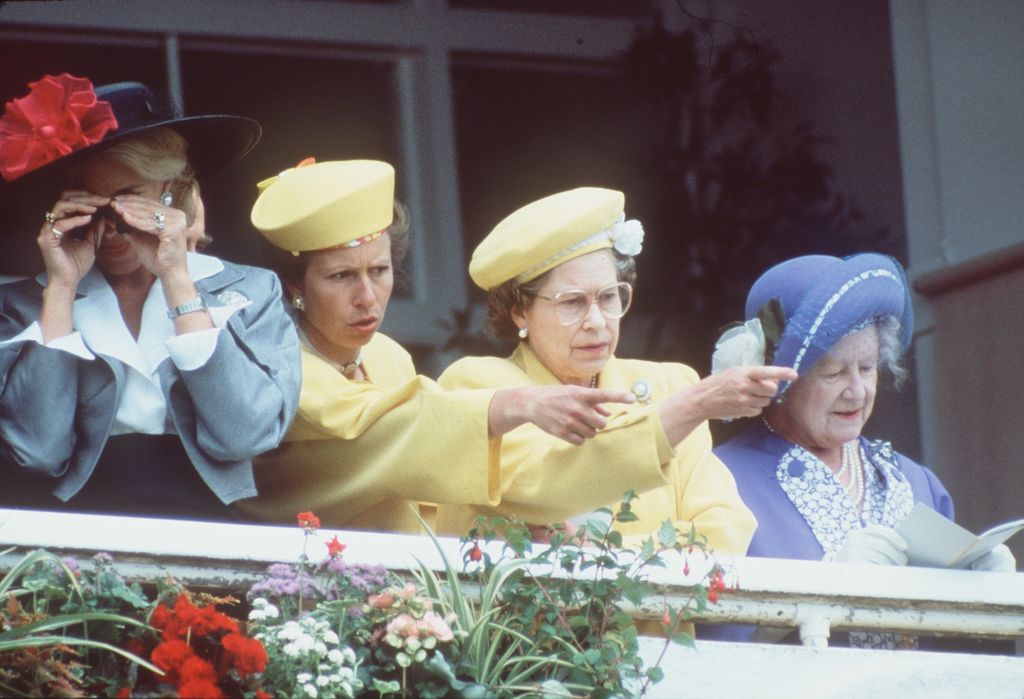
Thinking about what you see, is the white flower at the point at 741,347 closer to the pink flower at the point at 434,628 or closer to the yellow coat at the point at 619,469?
the yellow coat at the point at 619,469

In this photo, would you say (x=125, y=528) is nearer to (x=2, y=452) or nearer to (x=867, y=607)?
(x=2, y=452)

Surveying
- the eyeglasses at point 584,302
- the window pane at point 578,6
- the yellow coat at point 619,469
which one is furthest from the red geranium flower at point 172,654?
the window pane at point 578,6

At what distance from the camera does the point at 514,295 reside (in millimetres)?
5168

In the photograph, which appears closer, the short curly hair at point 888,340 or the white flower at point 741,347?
the white flower at point 741,347

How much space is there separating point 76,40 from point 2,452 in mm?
2586

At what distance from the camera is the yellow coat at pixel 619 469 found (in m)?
4.75

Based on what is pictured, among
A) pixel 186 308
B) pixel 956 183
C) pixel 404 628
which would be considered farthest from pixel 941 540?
pixel 956 183

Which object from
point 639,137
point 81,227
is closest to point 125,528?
point 81,227

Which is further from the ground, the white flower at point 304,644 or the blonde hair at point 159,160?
the blonde hair at point 159,160

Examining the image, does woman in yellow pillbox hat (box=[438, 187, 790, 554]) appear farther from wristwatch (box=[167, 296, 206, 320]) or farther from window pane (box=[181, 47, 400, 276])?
window pane (box=[181, 47, 400, 276])

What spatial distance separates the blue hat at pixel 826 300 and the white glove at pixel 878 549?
0.49 m

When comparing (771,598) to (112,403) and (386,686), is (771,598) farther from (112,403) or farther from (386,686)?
(112,403)

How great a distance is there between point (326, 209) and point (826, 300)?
1173 mm

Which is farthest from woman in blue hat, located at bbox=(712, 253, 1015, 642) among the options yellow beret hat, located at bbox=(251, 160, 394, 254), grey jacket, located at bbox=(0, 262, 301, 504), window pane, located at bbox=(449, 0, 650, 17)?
window pane, located at bbox=(449, 0, 650, 17)
